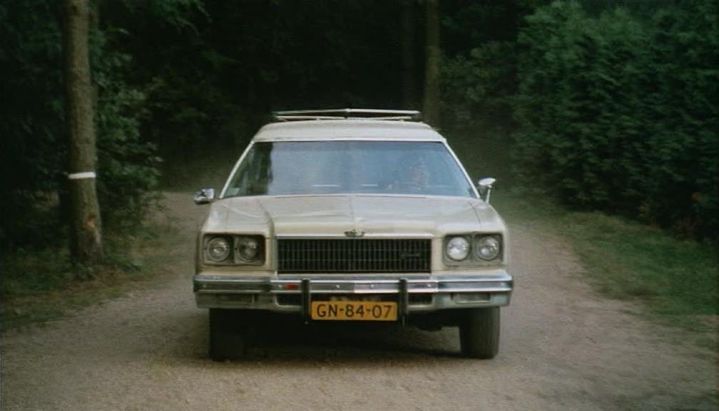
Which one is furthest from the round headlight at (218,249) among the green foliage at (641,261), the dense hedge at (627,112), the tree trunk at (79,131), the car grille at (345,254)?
the dense hedge at (627,112)

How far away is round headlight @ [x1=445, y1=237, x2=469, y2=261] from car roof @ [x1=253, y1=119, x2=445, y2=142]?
1.73 meters

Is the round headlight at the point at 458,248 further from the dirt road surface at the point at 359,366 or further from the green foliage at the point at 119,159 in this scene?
the green foliage at the point at 119,159

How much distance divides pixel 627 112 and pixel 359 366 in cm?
998

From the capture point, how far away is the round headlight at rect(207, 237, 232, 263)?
816 cm

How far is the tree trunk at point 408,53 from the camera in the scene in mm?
33594

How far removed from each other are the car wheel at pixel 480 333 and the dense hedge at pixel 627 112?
6467mm

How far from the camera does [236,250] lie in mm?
8125

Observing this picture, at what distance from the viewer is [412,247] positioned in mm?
8109

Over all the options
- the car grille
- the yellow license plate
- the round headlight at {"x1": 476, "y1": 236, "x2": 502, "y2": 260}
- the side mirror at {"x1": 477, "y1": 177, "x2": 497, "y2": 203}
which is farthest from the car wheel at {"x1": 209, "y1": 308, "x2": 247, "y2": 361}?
the side mirror at {"x1": 477, "y1": 177, "x2": 497, "y2": 203}

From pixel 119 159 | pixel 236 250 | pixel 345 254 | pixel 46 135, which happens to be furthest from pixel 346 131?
pixel 119 159

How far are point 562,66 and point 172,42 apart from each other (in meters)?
17.0

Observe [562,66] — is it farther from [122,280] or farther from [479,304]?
[479,304]

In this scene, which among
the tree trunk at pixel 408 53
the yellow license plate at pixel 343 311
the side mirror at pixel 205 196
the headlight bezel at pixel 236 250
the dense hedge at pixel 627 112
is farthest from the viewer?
the tree trunk at pixel 408 53

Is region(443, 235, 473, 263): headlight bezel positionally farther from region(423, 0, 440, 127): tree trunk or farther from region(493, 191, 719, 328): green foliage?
region(423, 0, 440, 127): tree trunk
